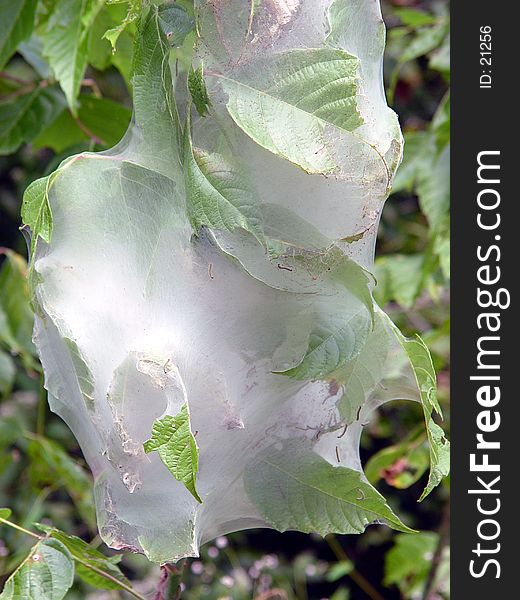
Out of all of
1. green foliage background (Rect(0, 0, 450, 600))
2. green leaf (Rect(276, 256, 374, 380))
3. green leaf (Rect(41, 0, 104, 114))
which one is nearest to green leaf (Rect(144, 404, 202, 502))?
green leaf (Rect(276, 256, 374, 380))

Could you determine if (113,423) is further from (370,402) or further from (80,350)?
(370,402)

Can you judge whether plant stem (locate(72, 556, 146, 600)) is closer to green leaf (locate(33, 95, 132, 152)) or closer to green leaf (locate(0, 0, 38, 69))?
green leaf (locate(33, 95, 132, 152))

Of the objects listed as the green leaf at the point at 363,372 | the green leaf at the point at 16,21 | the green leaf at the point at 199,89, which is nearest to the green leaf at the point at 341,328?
the green leaf at the point at 363,372

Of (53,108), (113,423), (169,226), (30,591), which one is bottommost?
(30,591)

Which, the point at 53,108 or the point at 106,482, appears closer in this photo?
the point at 106,482

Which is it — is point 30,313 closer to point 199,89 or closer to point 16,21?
point 16,21

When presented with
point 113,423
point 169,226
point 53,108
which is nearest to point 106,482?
point 113,423

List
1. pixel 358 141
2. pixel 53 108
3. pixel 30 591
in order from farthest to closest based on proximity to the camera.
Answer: pixel 53 108 < pixel 30 591 < pixel 358 141
